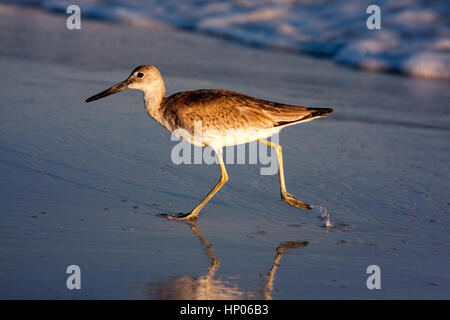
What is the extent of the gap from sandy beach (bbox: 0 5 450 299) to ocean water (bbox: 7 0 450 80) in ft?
4.14

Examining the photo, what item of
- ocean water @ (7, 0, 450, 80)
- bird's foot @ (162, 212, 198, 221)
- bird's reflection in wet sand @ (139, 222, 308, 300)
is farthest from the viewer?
ocean water @ (7, 0, 450, 80)

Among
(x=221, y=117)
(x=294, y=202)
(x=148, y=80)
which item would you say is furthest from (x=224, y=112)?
(x=294, y=202)

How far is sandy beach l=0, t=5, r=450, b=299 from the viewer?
4.06m

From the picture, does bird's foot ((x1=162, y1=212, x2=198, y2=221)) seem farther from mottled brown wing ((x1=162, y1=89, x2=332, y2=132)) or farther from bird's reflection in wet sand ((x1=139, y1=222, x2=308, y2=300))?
bird's reflection in wet sand ((x1=139, y1=222, x2=308, y2=300))

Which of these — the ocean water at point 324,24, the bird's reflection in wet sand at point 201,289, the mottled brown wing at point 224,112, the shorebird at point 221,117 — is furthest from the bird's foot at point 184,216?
the ocean water at point 324,24

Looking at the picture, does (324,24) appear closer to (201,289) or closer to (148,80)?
(148,80)

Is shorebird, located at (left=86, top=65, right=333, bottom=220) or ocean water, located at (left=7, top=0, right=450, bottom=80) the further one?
ocean water, located at (left=7, top=0, right=450, bottom=80)

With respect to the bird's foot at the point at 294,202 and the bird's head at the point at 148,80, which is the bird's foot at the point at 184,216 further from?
the bird's head at the point at 148,80

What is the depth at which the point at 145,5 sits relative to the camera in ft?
49.0

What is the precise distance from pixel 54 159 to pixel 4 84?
245cm

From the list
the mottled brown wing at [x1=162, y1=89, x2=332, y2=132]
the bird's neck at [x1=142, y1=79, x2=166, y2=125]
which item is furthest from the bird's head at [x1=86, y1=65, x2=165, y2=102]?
the mottled brown wing at [x1=162, y1=89, x2=332, y2=132]
